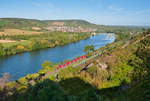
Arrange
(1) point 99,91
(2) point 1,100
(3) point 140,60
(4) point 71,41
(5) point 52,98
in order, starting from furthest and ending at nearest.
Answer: (4) point 71,41 < (3) point 140,60 < (1) point 99,91 < (2) point 1,100 < (5) point 52,98

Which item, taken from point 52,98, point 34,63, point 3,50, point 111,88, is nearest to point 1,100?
point 52,98

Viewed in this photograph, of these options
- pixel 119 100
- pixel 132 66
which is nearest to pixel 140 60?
pixel 132 66

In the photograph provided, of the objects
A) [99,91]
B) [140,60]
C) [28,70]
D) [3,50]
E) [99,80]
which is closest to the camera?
[99,91]

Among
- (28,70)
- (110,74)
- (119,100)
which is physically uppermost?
(119,100)

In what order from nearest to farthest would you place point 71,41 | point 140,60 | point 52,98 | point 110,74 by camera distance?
point 52,98 < point 110,74 < point 140,60 < point 71,41

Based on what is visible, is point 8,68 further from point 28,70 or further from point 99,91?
point 99,91

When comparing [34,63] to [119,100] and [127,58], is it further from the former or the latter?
[119,100]

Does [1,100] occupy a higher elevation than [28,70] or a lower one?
higher

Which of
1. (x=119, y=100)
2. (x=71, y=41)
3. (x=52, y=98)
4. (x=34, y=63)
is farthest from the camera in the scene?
(x=71, y=41)

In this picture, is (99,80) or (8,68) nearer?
(99,80)
